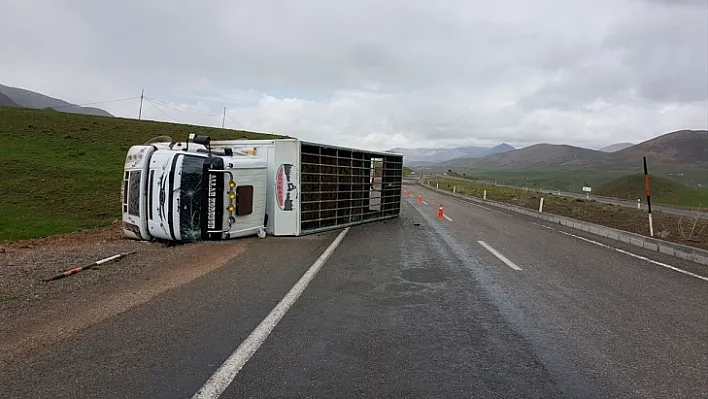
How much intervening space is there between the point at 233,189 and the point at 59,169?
24141 mm

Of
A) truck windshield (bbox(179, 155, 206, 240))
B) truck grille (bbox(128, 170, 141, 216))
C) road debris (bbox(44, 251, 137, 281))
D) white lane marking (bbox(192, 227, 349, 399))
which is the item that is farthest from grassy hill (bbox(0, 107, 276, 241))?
white lane marking (bbox(192, 227, 349, 399))

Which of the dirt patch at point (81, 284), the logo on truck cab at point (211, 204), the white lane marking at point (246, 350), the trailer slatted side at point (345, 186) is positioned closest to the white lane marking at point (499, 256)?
the white lane marking at point (246, 350)

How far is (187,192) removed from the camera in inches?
405

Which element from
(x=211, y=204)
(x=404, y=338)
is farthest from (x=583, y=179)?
(x=404, y=338)

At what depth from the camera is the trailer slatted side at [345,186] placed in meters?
13.1

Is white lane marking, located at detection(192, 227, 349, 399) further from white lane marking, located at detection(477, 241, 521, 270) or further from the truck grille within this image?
the truck grille

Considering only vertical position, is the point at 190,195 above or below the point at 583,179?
below

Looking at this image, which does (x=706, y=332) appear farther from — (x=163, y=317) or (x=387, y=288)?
(x=163, y=317)

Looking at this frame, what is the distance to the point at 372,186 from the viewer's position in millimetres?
17531

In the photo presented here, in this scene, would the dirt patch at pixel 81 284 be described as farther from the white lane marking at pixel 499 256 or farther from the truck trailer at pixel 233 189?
the white lane marking at pixel 499 256

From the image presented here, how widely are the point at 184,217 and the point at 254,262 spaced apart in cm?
266

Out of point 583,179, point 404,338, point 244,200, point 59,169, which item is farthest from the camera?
point 583,179

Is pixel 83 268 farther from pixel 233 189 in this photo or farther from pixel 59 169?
pixel 59 169

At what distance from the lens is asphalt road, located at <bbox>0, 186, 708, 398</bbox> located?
12.0 feet
